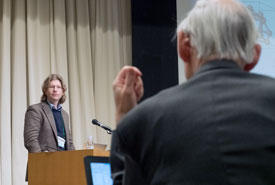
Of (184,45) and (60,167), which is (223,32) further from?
(60,167)

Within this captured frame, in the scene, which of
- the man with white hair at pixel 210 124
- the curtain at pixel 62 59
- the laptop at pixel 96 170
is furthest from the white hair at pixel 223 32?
the curtain at pixel 62 59

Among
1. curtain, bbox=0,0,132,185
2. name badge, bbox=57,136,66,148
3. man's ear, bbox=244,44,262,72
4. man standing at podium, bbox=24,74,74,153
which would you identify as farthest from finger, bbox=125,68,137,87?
curtain, bbox=0,0,132,185

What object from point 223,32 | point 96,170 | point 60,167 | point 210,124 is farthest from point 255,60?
point 60,167

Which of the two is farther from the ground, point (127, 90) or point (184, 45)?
point (184, 45)

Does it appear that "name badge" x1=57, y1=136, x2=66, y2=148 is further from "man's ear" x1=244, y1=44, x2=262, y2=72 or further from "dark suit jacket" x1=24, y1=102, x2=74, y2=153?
"man's ear" x1=244, y1=44, x2=262, y2=72

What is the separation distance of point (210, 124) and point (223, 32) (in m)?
0.22

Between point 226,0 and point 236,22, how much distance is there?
8 cm

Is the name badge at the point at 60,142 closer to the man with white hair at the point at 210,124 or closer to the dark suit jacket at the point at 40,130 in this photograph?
the dark suit jacket at the point at 40,130

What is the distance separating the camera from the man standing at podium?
15.0ft

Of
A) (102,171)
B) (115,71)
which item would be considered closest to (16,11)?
(115,71)

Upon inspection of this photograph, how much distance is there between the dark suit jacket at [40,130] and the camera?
4.54 metres

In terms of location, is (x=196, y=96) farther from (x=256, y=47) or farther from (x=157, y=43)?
(x=157, y=43)

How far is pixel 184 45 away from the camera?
1.16 meters

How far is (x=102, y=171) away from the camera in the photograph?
225 centimetres
